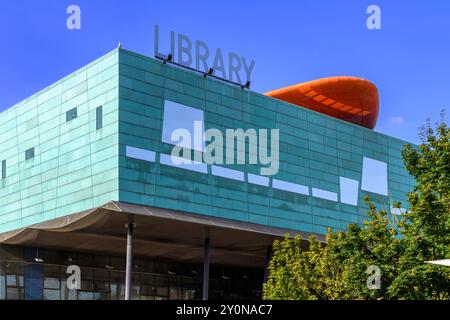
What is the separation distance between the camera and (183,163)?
45.7 meters

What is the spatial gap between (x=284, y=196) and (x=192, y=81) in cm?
1255

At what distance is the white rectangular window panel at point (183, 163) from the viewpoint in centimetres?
4494

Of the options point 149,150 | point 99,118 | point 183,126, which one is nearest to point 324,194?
point 183,126

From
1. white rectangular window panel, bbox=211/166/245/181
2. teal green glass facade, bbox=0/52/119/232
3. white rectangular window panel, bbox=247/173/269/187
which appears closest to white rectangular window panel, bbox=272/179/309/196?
white rectangular window panel, bbox=247/173/269/187

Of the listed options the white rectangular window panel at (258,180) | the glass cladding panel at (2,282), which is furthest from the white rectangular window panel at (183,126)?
the glass cladding panel at (2,282)

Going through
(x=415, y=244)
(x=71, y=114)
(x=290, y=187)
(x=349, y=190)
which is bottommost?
(x=415, y=244)

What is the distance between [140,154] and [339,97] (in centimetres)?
2551

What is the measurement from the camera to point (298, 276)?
31609 mm

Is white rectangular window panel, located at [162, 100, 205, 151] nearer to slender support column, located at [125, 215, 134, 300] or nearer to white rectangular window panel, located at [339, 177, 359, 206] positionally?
slender support column, located at [125, 215, 134, 300]

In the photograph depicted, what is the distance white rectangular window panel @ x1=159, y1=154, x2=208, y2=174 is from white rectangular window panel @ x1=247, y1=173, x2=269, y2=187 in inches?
175

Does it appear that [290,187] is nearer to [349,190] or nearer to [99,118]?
[349,190]

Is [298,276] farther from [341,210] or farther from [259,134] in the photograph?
[341,210]

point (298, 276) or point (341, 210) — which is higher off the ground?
point (341, 210)
